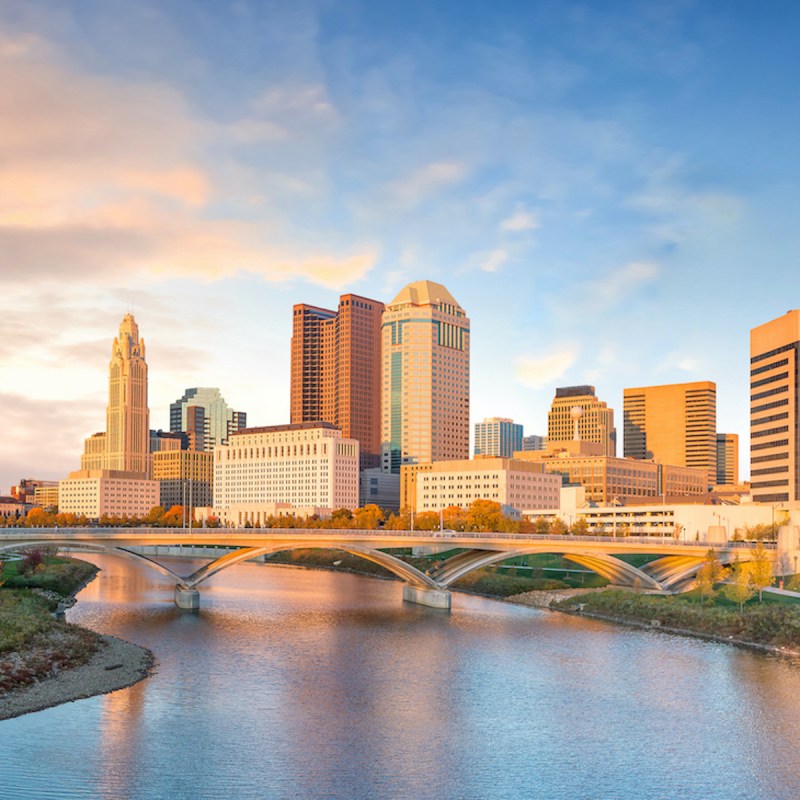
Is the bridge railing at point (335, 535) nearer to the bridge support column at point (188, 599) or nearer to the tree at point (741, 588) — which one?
the bridge support column at point (188, 599)

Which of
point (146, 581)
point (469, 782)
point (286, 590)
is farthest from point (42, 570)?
point (469, 782)

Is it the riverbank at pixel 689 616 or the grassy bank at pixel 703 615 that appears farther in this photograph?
the grassy bank at pixel 703 615

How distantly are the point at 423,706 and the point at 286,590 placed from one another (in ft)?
230

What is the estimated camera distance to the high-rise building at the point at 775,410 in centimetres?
17012

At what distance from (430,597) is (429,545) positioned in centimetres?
760

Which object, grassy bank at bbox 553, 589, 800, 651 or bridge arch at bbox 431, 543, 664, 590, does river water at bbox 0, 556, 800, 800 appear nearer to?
grassy bank at bbox 553, 589, 800, 651

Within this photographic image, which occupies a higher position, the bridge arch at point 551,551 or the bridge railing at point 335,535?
the bridge railing at point 335,535

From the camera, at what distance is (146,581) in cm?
13475

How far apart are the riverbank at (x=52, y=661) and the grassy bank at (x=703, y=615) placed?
4681 centimetres

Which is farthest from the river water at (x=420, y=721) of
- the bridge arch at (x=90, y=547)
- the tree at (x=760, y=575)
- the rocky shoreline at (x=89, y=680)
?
the bridge arch at (x=90, y=547)

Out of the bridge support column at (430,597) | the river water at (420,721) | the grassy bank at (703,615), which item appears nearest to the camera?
the river water at (420,721)

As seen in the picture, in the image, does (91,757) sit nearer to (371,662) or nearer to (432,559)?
(371,662)

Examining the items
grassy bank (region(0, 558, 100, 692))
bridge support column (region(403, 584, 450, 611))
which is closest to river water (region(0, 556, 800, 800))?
grassy bank (region(0, 558, 100, 692))

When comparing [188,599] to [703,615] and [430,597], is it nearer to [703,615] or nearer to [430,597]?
[430,597]
